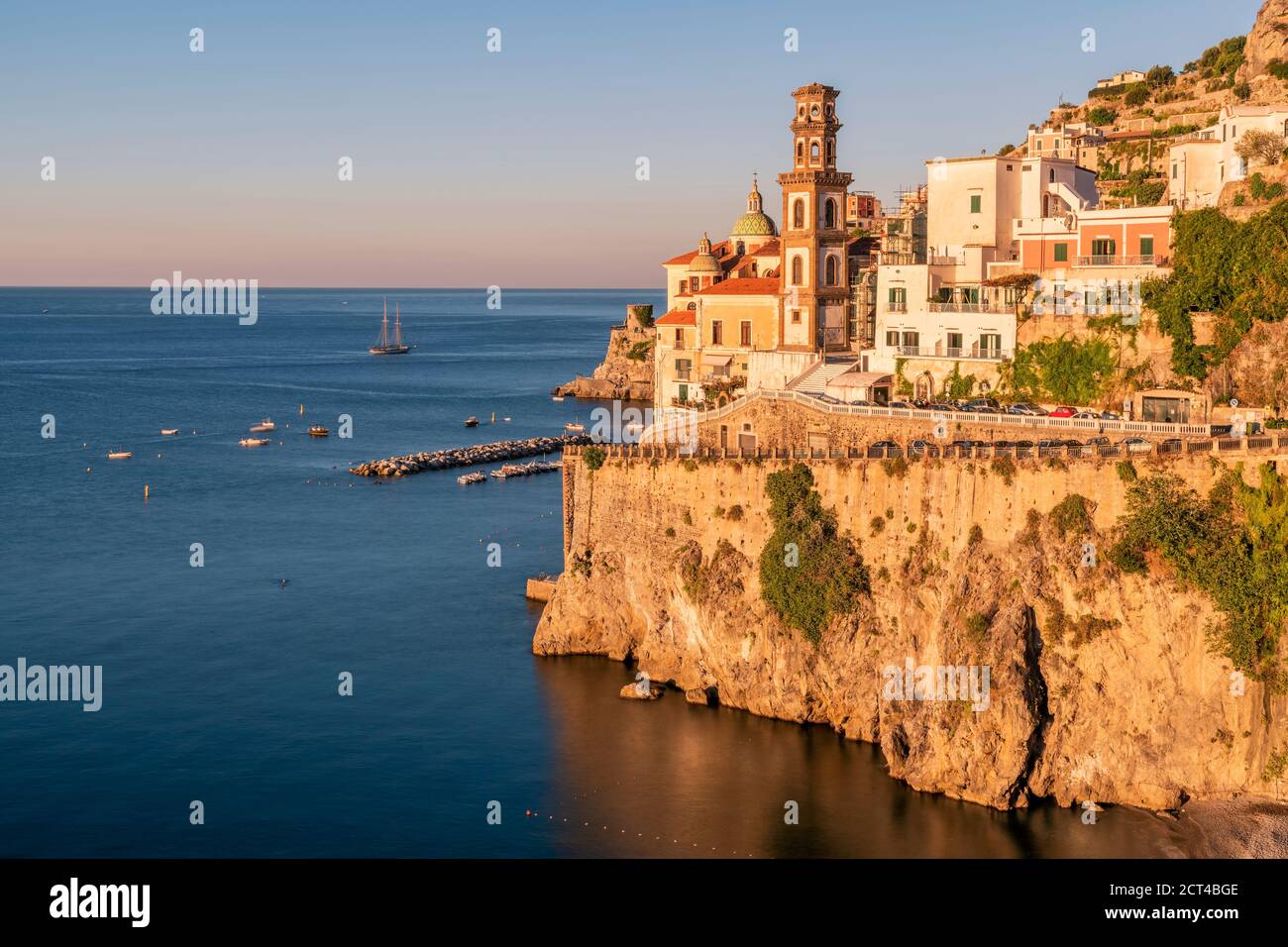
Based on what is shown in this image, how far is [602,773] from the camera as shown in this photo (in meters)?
53.8

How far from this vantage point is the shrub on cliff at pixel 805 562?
2239 inches

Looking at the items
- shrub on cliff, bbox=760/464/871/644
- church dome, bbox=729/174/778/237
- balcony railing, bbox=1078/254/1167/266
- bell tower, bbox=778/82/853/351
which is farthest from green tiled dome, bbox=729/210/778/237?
shrub on cliff, bbox=760/464/871/644

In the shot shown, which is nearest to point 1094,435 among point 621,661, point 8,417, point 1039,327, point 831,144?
point 1039,327

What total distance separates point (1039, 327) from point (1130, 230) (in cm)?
713

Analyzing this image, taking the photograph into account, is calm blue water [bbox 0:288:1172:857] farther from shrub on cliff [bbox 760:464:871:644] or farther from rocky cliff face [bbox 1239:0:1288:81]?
rocky cliff face [bbox 1239:0:1288:81]

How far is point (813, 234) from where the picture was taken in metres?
82.1

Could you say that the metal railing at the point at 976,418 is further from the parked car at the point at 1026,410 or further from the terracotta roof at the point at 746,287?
the terracotta roof at the point at 746,287

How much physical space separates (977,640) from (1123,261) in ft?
95.1

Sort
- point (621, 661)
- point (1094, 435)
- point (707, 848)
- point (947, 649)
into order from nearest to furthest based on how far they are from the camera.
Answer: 1. point (707, 848)
2. point (947, 649)
3. point (1094, 435)
4. point (621, 661)

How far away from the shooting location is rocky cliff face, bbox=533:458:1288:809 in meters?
48.7

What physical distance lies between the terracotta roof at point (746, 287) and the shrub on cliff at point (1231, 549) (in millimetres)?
37898

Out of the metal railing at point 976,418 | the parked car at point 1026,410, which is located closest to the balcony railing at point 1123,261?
the parked car at point 1026,410

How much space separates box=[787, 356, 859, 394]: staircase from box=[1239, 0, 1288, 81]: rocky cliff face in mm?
39629

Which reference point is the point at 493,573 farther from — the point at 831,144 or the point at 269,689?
the point at 831,144
